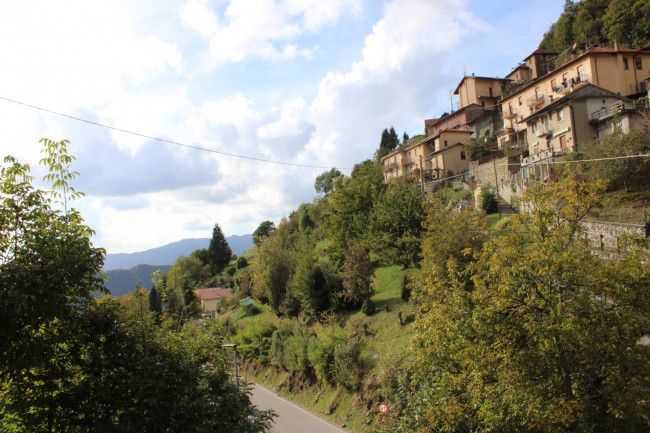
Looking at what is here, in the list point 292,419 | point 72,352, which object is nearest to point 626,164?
point 292,419

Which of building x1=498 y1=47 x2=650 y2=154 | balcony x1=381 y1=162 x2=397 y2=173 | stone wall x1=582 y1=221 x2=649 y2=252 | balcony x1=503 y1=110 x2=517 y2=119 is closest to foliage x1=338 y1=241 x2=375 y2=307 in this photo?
stone wall x1=582 y1=221 x2=649 y2=252

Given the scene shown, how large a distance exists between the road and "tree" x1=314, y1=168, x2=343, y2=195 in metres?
73.4

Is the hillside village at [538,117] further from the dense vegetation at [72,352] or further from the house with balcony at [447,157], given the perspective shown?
the dense vegetation at [72,352]

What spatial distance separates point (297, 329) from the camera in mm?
27344

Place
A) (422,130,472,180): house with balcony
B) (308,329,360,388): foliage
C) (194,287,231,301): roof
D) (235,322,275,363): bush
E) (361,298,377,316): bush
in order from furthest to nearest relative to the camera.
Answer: (194,287,231,301): roof
(422,130,472,180): house with balcony
(235,322,275,363): bush
(361,298,377,316): bush
(308,329,360,388): foliage

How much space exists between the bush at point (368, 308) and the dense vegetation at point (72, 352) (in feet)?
64.6

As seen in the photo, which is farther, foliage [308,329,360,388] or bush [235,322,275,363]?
bush [235,322,275,363]

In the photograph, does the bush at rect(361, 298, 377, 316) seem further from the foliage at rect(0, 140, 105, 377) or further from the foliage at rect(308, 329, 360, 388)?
the foliage at rect(0, 140, 105, 377)

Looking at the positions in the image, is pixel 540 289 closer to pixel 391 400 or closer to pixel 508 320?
pixel 508 320

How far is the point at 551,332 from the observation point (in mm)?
8211

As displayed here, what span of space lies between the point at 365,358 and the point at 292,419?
4894 millimetres

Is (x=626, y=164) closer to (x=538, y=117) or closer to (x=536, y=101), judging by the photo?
(x=538, y=117)

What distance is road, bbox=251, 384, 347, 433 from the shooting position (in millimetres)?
19297

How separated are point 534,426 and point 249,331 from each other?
2530 centimetres
